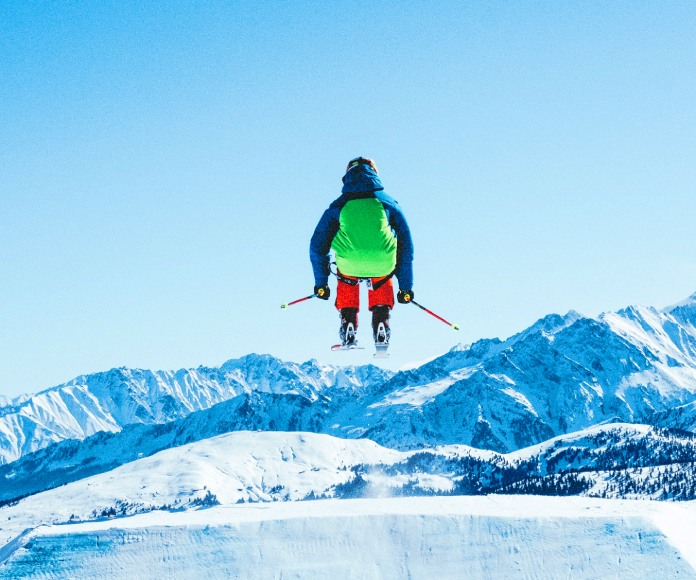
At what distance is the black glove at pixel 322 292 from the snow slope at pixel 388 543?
256 feet

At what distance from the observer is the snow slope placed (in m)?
89.2

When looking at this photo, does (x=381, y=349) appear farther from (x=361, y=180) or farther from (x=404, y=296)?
(x=361, y=180)

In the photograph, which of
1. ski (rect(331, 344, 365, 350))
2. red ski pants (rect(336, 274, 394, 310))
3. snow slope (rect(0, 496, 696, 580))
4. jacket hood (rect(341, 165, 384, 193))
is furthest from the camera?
snow slope (rect(0, 496, 696, 580))

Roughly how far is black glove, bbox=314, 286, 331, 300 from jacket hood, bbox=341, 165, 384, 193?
2394mm

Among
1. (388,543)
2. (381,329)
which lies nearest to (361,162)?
(381,329)

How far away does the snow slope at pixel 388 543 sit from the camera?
89188 mm

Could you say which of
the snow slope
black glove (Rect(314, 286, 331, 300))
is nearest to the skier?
black glove (Rect(314, 286, 331, 300))

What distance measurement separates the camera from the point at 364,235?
18.4 metres

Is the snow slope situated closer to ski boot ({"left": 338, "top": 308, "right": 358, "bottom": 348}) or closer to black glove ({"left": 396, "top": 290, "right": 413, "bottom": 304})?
ski boot ({"left": 338, "top": 308, "right": 358, "bottom": 348})

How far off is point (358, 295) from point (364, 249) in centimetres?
220

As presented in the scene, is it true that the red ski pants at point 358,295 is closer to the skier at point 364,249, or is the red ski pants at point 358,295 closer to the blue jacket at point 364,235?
the skier at point 364,249

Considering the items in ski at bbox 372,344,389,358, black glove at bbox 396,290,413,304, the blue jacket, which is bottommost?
ski at bbox 372,344,389,358

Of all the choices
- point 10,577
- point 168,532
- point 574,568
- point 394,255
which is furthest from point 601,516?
point 394,255

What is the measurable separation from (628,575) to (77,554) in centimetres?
6929
